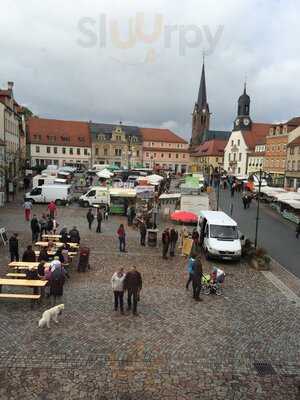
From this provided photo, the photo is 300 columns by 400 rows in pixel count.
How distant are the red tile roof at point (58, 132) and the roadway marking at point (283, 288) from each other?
78072 millimetres

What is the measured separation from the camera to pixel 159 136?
339ft

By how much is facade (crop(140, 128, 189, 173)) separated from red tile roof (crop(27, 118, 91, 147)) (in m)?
16.8

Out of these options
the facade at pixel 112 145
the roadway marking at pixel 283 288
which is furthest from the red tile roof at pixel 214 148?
the roadway marking at pixel 283 288

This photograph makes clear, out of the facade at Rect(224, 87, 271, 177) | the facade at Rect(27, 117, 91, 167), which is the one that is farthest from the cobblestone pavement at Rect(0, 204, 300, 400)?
the facade at Rect(27, 117, 91, 167)

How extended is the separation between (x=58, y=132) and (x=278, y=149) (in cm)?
5141

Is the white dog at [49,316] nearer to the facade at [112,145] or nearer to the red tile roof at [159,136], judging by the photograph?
the facade at [112,145]

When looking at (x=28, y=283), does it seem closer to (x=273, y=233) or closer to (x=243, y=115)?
(x=273, y=233)

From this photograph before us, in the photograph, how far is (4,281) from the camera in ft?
40.4

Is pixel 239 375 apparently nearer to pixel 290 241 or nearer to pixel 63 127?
pixel 290 241

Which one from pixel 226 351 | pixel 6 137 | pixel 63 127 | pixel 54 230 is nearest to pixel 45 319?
pixel 226 351

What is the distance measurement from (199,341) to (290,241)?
16937mm

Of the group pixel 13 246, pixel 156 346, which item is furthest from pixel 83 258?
pixel 156 346

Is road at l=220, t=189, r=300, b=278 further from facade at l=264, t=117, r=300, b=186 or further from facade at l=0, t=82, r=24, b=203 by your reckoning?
facade at l=0, t=82, r=24, b=203

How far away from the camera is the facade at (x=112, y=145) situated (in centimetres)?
9344
